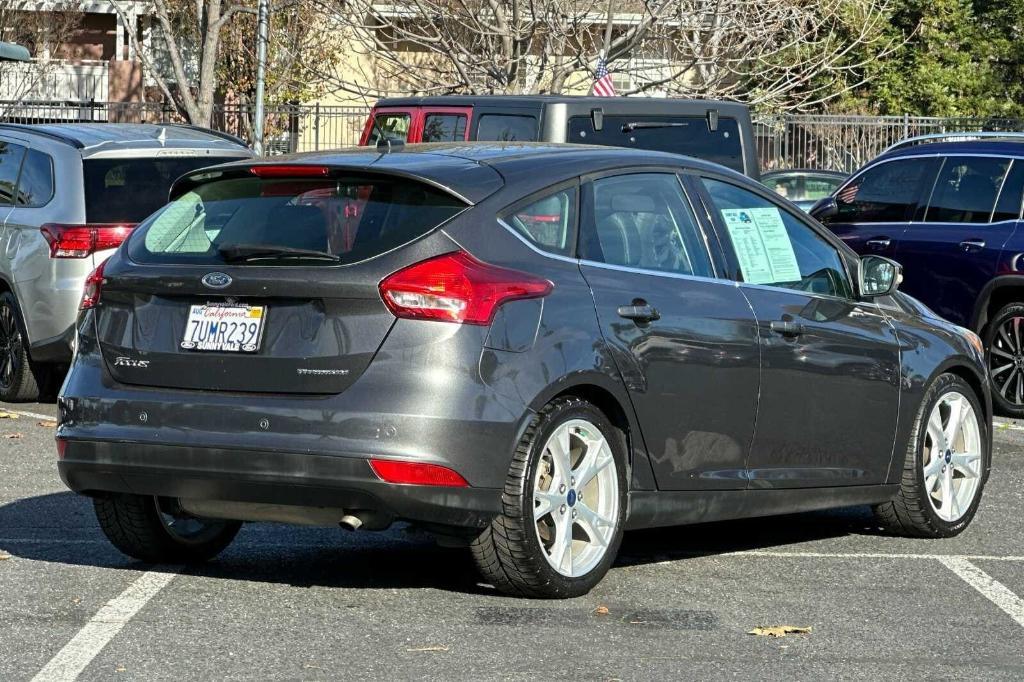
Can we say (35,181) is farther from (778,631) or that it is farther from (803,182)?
(803,182)

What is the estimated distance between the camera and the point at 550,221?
6641mm

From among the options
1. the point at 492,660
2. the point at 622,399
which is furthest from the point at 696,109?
the point at 492,660

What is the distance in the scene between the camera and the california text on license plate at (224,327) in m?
6.27

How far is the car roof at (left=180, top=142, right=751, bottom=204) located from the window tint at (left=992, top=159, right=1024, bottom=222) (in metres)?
6.01

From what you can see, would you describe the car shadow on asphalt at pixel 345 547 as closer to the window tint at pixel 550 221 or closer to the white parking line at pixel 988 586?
the white parking line at pixel 988 586

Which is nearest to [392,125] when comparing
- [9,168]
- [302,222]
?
[9,168]

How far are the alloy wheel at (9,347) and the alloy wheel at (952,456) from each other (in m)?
6.58

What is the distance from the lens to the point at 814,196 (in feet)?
85.5

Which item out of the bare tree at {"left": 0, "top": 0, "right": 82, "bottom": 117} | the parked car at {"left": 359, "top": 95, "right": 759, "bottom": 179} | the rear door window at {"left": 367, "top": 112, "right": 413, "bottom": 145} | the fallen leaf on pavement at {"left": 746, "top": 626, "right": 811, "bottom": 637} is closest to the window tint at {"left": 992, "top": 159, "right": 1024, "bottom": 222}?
the parked car at {"left": 359, "top": 95, "right": 759, "bottom": 179}

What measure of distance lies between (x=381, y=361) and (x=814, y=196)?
811 inches

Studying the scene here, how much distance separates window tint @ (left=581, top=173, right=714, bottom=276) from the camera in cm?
681

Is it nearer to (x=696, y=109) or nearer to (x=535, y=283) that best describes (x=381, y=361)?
(x=535, y=283)

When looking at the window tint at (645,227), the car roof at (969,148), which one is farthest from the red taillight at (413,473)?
the car roof at (969,148)

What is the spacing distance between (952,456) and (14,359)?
22.3ft
